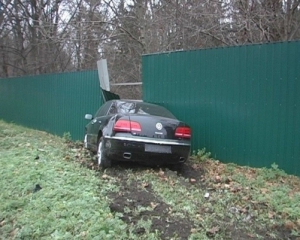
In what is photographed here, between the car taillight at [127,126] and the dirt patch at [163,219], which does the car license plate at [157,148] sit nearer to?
the car taillight at [127,126]

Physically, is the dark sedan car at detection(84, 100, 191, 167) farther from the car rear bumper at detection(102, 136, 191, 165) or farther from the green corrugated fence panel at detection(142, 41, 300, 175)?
the green corrugated fence panel at detection(142, 41, 300, 175)

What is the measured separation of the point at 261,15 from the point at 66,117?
24.5 ft

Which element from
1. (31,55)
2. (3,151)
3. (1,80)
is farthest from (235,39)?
(31,55)

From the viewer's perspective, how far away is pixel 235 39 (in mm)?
11852

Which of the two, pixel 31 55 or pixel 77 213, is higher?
pixel 31 55

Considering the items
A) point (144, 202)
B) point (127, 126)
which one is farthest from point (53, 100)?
point (144, 202)

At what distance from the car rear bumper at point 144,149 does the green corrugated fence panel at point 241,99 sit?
4.89ft

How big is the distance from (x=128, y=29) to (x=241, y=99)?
9.31m

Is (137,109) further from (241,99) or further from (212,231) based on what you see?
(212,231)

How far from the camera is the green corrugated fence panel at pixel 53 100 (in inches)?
500

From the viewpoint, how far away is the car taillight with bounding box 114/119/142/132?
672cm

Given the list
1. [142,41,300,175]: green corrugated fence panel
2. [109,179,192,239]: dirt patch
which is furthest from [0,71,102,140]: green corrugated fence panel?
[109,179,192,239]: dirt patch

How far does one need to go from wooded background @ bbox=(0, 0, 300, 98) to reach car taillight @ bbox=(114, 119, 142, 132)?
18.6 ft

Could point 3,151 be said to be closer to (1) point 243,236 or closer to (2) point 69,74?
(2) point 69,74
